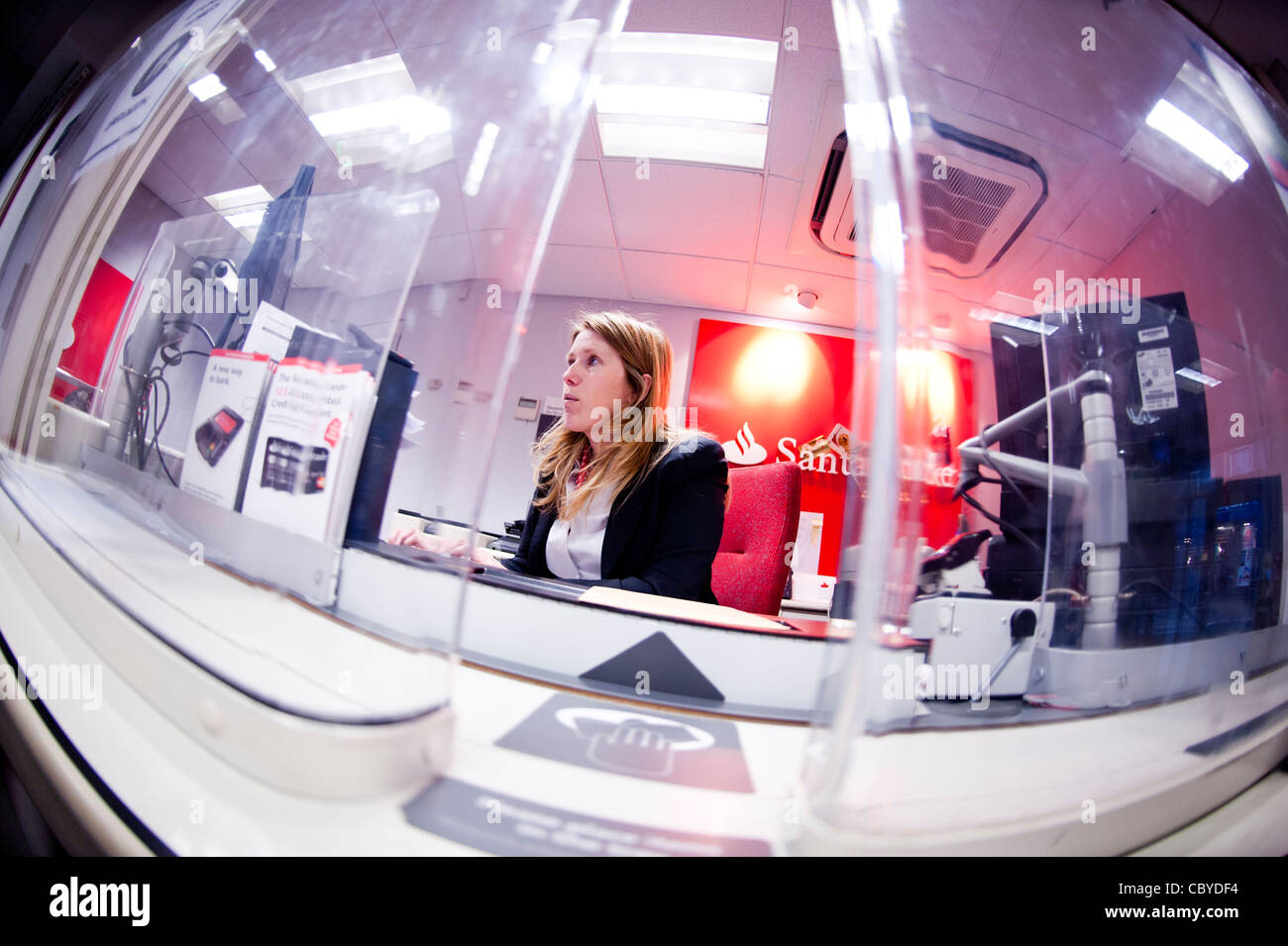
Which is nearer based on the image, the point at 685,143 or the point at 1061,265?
the point at 1061,265

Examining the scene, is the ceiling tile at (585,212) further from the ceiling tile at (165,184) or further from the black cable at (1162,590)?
the black cable at (1162,590)

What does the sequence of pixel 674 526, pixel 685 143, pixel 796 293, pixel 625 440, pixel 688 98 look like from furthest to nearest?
pixel 796 293
pixel 685 143
pixel 688 98
pixel 625 440
pixel 674 526

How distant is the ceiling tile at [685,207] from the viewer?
207cm

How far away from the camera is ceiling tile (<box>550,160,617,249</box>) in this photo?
218cm

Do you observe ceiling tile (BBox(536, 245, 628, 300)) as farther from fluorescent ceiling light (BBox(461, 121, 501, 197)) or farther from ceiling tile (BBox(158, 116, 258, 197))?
fluorescent ceiling light (BBox(461, 121, 501, 197))

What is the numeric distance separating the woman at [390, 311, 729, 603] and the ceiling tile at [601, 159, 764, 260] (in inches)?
47.8

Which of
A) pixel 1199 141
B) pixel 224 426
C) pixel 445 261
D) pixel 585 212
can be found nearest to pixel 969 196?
pixel 1199 141

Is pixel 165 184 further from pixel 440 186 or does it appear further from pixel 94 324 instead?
pixel 440 186

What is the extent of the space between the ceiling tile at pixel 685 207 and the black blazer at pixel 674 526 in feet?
5.15

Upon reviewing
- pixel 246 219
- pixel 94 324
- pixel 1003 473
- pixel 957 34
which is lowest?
pixel 1003 473

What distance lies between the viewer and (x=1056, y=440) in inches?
18.0

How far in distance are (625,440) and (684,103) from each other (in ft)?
4.75

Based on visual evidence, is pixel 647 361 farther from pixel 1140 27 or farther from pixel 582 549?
pixel 1140 27

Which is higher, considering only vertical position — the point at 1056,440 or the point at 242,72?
the point at 242,72
